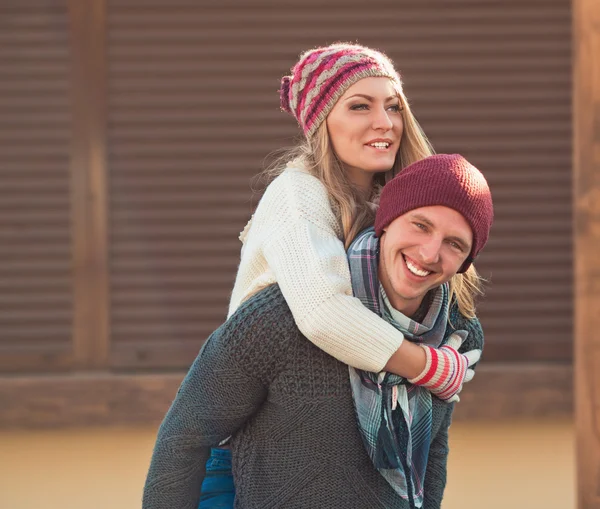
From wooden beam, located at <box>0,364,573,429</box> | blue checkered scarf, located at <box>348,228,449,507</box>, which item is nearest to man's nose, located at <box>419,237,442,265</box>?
blue checkered scarf, located at <box>348,228,449,507</box>

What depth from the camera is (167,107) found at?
4750mm

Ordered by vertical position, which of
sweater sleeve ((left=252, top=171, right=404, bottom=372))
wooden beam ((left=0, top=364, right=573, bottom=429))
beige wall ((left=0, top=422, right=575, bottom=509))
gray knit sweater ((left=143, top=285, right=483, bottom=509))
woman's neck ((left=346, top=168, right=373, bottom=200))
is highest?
woman's neck ((left=346, top=168, right=373, bottom=200))

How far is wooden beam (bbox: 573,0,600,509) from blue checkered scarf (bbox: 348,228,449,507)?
0.51 metres

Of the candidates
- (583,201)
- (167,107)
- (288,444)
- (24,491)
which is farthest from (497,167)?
(288,444)

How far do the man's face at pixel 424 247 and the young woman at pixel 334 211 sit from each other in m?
0.11

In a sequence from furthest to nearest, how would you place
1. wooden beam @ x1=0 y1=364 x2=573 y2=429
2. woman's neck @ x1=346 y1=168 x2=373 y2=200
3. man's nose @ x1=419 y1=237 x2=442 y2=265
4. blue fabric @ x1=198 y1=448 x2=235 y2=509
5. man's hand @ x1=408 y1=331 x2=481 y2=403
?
wooden beam @ x1=0 y1=364 x2=573 y2=429, woman's neck @ x1=346 y1=168 x2=373 y2=200, blue fabric @ x1=198 y1=448 x2=235 y2=509, man's hand @ x1=408 y1=331 x2=481 y2=403, man's nose @ x1=419 y1=237 x2=442 y2=265

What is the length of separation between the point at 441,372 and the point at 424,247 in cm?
28

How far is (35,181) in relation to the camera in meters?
4.73

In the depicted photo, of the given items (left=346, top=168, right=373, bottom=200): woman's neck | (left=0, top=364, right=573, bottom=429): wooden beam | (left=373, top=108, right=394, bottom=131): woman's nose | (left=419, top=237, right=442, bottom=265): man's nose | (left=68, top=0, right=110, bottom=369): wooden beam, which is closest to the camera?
(left=419, top=237, right=442, bottom=265): man's nose

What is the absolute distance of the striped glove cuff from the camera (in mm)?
2068

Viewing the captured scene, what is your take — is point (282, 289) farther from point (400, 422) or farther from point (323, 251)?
point (400, 422)

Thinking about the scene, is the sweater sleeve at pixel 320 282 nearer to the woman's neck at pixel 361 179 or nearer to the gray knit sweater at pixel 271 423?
the gray knit sweater at pixel 271 423

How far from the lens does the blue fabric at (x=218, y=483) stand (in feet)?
7.26

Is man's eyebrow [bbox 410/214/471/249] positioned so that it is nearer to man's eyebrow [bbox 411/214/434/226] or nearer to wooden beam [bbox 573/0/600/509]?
man's eyebrow [bbox 411/214/434/226]
